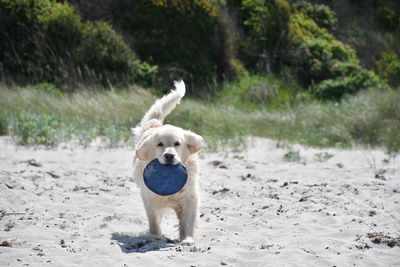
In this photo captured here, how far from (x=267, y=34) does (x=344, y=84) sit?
145 inches

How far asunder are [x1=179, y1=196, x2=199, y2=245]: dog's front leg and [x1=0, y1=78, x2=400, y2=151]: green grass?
184 inches

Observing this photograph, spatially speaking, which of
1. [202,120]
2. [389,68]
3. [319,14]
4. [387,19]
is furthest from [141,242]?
[387,19]

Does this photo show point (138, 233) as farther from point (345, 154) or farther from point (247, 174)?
point (345, 154)

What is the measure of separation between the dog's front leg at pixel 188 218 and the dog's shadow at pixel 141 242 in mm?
115

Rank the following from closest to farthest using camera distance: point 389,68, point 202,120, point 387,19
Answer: point 202,120, point 389,68, point 387,19

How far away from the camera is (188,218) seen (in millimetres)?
5105

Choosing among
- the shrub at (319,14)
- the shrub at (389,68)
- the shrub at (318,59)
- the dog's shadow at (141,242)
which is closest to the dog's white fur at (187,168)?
the dog's shadow at (141,242)

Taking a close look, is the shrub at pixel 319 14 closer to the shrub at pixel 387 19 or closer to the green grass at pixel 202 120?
the shrub at pixel 387 19

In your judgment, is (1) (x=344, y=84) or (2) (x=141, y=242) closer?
(2) (x=141, y=242)

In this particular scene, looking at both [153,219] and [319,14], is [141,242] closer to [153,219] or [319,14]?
[153,219]

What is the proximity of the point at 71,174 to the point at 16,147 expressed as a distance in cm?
213

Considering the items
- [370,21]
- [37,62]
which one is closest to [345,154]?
[37,62]

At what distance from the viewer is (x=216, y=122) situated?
439 inches

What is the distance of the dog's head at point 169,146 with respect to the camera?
4.79 m
